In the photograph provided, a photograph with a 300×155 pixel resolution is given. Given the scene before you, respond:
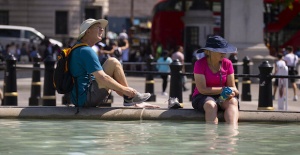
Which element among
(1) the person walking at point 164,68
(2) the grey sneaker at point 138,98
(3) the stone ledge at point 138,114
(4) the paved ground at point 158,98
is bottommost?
(4) the paved ground at point 158,98

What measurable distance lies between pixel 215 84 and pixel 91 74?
4.73 feet

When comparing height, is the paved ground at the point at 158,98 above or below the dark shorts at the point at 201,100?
below

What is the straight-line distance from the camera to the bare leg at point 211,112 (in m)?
12.0

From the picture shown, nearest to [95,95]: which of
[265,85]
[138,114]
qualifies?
[138,114]

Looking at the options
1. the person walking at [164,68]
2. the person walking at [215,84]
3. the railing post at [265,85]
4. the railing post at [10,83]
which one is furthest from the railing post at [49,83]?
the person walking at [215,84]

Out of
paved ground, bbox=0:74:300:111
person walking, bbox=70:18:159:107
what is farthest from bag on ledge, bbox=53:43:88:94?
paved ground, bbox=0:74:300:111

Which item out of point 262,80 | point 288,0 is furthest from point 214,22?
point 262,80

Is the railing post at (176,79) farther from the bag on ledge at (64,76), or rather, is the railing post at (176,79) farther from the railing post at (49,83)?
the bag on ledge at (64,76)

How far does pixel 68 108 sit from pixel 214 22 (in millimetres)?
35376

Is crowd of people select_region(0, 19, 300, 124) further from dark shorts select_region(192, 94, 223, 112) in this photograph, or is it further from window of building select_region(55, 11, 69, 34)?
window of building select_region(55, 11, 69, 34)

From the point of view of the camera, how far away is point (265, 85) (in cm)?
1770

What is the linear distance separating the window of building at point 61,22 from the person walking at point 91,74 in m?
68.0

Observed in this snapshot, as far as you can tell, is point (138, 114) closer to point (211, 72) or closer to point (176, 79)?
point (211, 72)

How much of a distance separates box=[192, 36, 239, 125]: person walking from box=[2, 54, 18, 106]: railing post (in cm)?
850
